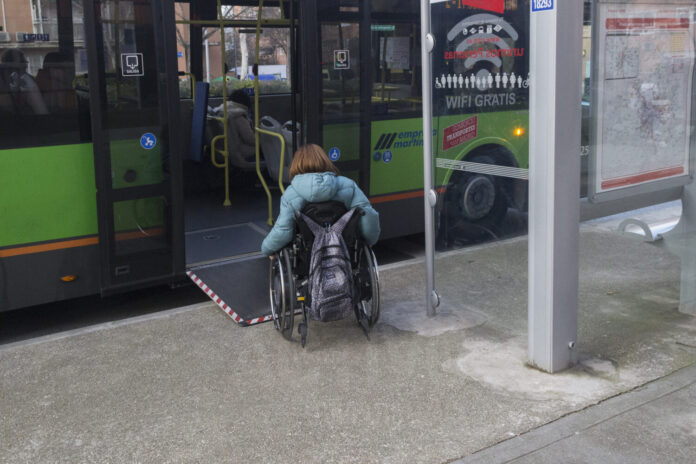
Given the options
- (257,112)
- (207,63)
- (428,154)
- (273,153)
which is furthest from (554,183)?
(207,63)

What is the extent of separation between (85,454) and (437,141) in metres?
2.98

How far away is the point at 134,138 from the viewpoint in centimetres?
536

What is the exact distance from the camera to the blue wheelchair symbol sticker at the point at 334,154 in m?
6.39

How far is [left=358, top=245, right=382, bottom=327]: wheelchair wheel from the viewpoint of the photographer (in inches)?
192

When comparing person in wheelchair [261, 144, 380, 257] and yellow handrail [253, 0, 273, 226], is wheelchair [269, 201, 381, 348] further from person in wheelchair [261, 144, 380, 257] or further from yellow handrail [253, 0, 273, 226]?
yellow handrail [253, 0, 273, 226]

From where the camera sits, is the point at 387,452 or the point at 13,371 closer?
the point at 387,452

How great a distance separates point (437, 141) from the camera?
520cm

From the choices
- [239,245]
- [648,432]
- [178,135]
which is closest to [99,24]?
[178,135]

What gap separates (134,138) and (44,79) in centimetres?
70

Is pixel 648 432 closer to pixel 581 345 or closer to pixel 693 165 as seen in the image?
pixel 581 345

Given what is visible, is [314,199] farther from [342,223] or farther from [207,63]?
[207,63]

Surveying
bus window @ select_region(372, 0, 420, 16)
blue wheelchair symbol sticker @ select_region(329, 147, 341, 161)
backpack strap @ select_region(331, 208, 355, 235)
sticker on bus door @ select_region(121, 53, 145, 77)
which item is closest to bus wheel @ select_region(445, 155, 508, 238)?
backpack strap @ select_region(331, 208, 355, 235)

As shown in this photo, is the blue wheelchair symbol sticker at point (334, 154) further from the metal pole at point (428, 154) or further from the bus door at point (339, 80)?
the metal pole at point (428, 154)

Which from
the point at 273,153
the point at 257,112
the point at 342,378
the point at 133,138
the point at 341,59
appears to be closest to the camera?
the point at 342,378
